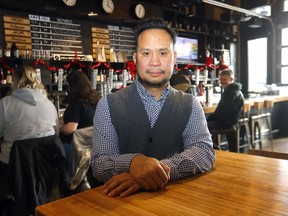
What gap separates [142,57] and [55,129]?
1805mm

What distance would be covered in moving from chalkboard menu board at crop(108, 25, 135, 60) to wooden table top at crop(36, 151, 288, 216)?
5024 millimetres

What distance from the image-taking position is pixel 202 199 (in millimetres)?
925

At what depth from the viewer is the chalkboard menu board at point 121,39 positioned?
5.87m

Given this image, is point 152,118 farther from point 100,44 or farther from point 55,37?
point 100,44

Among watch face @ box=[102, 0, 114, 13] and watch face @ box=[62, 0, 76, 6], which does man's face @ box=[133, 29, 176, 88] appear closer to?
watch face @ box=[62, 0, 76, 6]

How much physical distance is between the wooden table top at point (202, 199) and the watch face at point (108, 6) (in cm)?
459

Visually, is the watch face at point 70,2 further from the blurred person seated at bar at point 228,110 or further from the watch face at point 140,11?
the blurred person seated at bar at point 228,110

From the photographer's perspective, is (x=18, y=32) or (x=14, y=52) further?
(x=18, y=32)

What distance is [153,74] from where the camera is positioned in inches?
52.6

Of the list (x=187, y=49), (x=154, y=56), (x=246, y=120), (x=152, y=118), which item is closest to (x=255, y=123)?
(x=246, y=120)

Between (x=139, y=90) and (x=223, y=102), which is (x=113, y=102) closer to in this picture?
(x=139, y=90)

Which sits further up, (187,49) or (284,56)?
(187,49)

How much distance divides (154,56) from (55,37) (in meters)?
4.14

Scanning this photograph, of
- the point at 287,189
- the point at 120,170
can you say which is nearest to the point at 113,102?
the point at 120,170
